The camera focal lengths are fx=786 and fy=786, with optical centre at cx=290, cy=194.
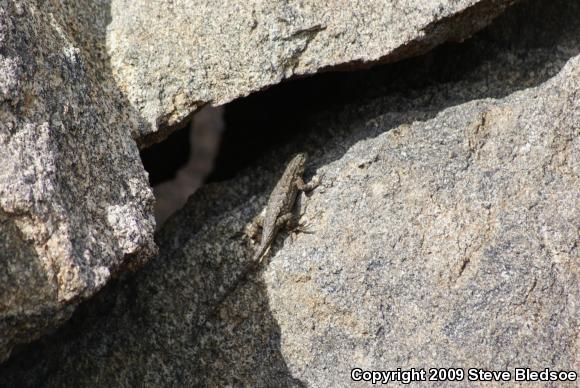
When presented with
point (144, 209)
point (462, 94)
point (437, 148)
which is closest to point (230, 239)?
point (144, 209)

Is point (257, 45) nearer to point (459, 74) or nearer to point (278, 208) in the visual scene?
point (278, 208)

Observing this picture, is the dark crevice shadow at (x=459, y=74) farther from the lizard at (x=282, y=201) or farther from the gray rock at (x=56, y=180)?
the gray rock at (x=56, y=180)

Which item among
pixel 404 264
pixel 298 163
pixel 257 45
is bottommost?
pixel 404 264

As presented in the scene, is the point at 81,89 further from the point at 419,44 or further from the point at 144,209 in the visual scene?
the point at 419,44

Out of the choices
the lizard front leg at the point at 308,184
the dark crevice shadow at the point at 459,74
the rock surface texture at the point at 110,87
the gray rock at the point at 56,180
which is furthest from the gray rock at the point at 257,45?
the lizard front leg at the point at 308,184

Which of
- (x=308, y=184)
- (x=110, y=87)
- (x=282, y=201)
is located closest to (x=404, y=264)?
(x=308, y=184)

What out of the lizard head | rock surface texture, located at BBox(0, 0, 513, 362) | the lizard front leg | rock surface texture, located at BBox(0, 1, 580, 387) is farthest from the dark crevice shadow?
the lizard front leg
